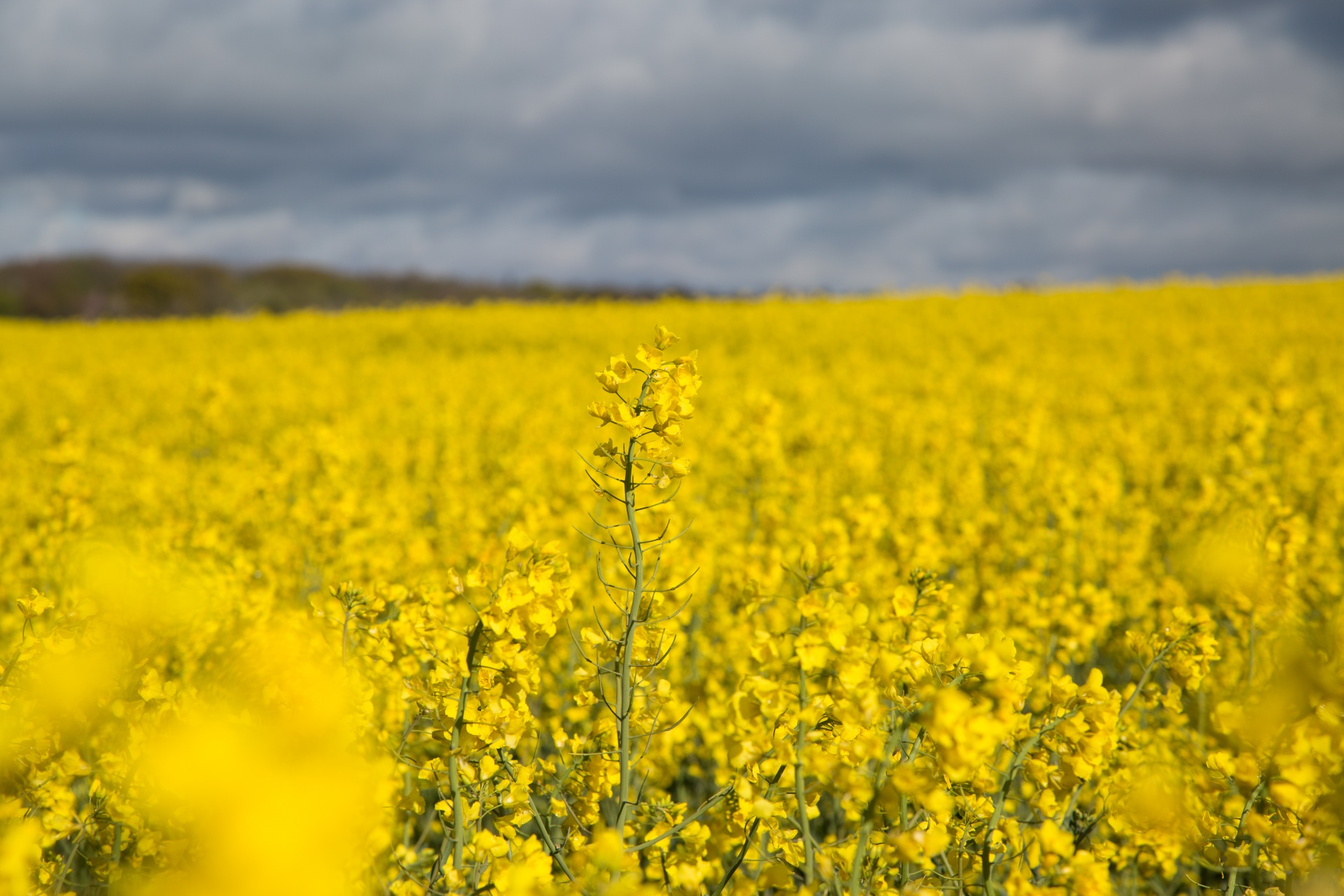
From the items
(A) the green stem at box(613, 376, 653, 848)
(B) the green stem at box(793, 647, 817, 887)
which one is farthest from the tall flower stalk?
(B) the green stem at box(793, 647, 817, 887)

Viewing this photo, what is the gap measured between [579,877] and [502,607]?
1.95 ft

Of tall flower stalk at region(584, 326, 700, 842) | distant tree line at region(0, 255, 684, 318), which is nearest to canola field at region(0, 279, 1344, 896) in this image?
tall flower stalk at region(584, 326, 700, 842)

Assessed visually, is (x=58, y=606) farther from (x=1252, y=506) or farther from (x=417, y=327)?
(x=417, y=327)

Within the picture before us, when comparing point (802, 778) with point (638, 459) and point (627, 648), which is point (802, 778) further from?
point (638, 459)

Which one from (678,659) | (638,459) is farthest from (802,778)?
(678,659)

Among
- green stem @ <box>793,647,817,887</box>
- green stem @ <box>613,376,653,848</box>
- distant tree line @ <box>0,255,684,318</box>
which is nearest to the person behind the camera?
green stem @ <box>793,647,817,887</box>

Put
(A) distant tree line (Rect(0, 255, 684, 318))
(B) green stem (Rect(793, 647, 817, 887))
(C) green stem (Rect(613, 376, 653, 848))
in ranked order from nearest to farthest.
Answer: (B) green stem (Rect(793, 647, 817, 887)) → (C) green stem (Rect(613, 376, 653, 848)) → (A) distant tree line (Rect(0, 255, 684, 318))

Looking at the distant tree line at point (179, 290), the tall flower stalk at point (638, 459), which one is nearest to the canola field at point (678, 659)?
the tall flower stalk at point (638, 459)

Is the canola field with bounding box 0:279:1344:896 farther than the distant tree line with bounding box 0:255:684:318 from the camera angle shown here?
No

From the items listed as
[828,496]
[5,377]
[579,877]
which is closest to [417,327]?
[5,377]

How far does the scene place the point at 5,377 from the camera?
45.4 ft

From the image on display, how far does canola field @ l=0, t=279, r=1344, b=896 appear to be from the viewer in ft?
5.04

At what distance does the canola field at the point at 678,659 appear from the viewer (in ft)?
5.04

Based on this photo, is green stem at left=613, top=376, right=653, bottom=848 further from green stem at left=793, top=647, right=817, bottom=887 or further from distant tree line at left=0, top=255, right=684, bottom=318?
distant tree line at left=0, top=255, right=684, bottom=318
